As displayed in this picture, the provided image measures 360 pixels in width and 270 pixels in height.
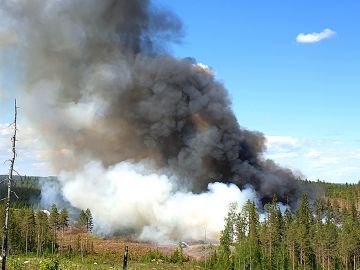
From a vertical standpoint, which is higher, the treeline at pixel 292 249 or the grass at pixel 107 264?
the treeline at pixel 292 249

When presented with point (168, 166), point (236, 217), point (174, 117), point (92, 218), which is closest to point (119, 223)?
point (92, 218)

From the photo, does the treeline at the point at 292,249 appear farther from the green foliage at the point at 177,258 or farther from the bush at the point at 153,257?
the bush at the point at 153,257

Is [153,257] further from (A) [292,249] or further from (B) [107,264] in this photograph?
(A) [292,249]

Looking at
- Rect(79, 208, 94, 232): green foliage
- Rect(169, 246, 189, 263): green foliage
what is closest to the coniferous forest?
Rect(169, 246, 189, 263): green foliage

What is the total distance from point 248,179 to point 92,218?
178ft

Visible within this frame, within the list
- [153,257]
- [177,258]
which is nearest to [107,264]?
[153,257]

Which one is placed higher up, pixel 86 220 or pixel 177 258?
pixel 86 220

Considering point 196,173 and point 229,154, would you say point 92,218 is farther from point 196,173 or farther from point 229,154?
point 229,154

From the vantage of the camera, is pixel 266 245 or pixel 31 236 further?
pixel 31 236

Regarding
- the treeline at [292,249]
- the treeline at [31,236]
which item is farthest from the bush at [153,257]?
the treeline at [292,249]

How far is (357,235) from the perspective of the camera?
9231 cm

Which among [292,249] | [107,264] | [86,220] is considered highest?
[86,220]

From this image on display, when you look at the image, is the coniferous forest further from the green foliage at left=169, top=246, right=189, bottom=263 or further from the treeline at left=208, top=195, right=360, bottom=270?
the green foliage at left=169, top=246, right=189, bottom=263

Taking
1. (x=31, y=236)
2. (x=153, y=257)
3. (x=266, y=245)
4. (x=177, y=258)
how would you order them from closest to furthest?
(x=266, y=245) → (x=177, y=258) → (x=153, y=257) → (x=31, y=236)
